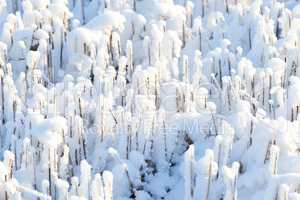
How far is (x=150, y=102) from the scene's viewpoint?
3.98m

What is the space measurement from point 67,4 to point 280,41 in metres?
1.93

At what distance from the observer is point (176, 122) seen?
3.99 m

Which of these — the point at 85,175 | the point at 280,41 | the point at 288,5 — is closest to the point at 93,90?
the point at 85,175

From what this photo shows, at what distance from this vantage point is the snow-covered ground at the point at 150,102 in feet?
11.5

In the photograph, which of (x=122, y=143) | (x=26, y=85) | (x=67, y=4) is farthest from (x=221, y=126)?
(x=67, y=4)

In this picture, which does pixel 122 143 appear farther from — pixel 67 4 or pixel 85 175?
pixel 67 4

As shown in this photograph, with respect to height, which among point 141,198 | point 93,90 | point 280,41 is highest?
point 280,41

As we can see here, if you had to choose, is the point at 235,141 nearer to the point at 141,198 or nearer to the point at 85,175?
the point at 141,198

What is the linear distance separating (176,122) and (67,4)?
2.08 meters

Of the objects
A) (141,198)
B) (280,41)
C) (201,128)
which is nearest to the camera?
(141,198)

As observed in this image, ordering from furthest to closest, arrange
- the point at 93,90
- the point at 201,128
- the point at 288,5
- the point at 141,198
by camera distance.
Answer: the point at 288,5, the point at 93,90, the point at 201,128, the point at 141,198

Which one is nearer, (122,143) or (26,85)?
(122,143)

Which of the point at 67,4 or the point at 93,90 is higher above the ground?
the point at 67,4

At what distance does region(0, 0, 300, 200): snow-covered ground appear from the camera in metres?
3.52
